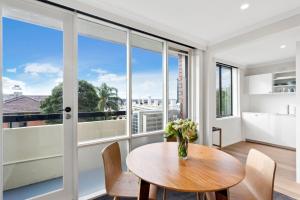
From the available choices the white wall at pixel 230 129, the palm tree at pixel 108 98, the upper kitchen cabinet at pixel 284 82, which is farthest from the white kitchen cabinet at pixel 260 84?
the palm tree at pixel 108 98

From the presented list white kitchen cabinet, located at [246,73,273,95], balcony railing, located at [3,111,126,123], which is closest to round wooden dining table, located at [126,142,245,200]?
balcony railing, located at [3,111,126,123]

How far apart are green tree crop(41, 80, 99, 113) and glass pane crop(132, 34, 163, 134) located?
26.2 inches

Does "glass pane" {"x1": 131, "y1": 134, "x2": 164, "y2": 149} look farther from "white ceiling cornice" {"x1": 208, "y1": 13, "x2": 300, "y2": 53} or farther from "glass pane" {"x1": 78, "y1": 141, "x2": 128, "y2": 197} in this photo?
"white ceiling cornice" {"x1": 208, "y1": 13, "x2": 300, "y2": 53}

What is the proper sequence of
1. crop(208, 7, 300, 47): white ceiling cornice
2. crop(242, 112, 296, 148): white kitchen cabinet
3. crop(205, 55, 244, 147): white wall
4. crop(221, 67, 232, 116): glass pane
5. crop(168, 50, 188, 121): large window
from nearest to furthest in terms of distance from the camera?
crop(208, 7, 300, 47): white ceiling cornice < crop(168, 50, 188, 121): large window < crop(205, 55, 244, 147): white wall < crop(242, 112, 296, 148): white kitchen cabinet < crop(221, 67, 232, 116): glass pane

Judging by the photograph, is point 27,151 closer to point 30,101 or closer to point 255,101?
point 30,101

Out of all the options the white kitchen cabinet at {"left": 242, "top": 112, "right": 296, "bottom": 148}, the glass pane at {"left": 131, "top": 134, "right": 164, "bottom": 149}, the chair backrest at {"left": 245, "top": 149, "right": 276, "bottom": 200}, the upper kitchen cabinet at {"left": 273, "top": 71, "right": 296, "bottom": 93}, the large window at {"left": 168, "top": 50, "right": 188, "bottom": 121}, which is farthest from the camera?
the upper kitchen cabinet at {"left": 273, "top": 71, "right": 296, "bottom": 93}

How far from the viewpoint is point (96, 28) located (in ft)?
8.07

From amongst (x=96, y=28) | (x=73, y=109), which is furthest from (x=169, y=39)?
(x=73, y=109)

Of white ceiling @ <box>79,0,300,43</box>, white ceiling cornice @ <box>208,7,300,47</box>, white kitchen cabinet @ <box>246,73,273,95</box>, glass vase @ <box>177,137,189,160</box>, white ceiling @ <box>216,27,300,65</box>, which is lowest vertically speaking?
glass vase @ <box>177,137,189,160</box>

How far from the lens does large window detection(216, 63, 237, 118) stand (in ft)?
16.1

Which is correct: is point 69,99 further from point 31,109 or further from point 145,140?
point 145,140

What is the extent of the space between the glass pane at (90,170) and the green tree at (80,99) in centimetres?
58

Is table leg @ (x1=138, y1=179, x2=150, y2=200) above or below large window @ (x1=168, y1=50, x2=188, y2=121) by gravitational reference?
below

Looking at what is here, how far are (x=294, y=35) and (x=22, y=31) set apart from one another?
13.7 ft
